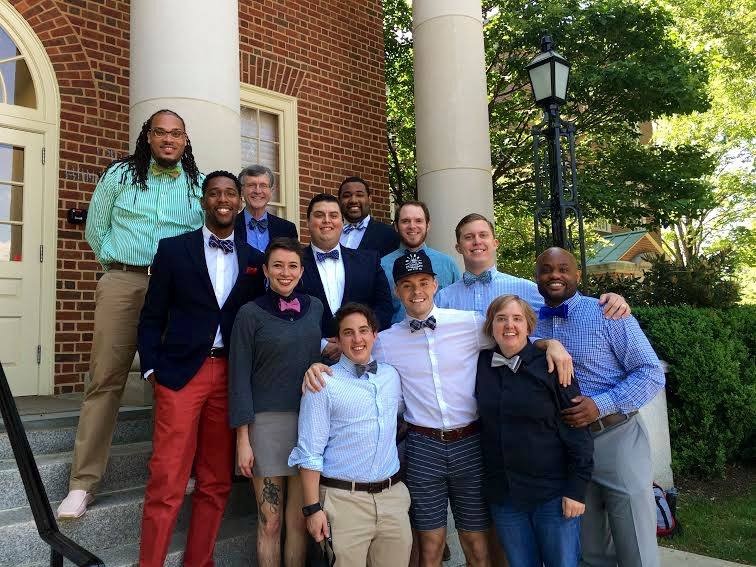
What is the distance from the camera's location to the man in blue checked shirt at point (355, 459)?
9.39 feet

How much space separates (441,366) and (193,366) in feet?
3.83

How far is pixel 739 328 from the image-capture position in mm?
7008

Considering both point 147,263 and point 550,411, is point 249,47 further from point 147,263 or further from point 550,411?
point 550,411

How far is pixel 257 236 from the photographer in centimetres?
418

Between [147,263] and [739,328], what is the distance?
245 inches

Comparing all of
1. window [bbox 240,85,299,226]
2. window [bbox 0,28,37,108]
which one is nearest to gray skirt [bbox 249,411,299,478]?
window [bbox 0,28,37,108]

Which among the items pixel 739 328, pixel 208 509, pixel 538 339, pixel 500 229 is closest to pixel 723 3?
pixel 500 229

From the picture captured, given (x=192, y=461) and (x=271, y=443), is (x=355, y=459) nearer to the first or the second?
(x=271, y=443)

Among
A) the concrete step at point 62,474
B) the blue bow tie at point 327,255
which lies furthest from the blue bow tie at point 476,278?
the concrete step at point 62,474

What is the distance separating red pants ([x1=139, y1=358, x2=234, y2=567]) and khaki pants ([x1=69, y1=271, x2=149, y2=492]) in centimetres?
36

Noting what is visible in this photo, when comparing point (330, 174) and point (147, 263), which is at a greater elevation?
point (330, 174)

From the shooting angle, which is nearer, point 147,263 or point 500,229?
point 147,263

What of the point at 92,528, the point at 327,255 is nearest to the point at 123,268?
the point at 327,255

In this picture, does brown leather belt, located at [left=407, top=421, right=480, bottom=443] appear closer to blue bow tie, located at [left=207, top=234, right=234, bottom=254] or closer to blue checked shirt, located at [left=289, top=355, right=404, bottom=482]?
blue checked shirt, located at [left=289, top=355, right=404, bottom=482]
